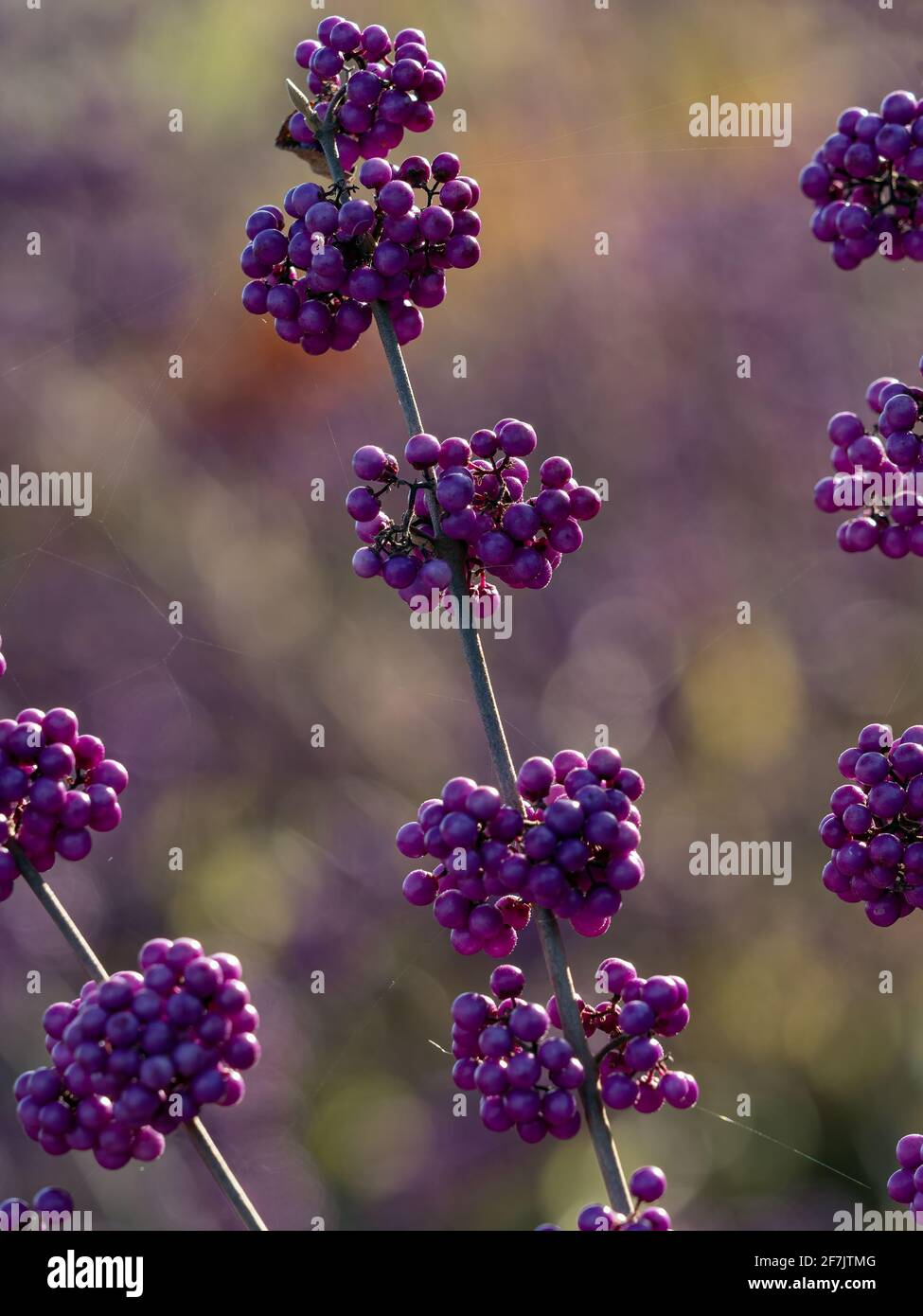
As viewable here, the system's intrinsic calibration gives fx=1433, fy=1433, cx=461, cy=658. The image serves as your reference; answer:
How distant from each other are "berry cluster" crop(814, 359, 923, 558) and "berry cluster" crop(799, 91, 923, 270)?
0.56ft

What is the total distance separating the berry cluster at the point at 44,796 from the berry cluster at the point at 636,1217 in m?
0.80

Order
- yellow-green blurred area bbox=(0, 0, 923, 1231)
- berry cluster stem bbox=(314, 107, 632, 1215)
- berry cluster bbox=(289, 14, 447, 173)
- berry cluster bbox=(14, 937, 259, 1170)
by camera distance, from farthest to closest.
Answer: yellow-green blurred area bbox=(0, 0, 923, 1231)
berry cluster bbox=(289, 14, 447, 173)
berry cluster stem bbox=(314, 107, 632, 1215)
berry cluster bbox=(14, 937, 259, 1170)

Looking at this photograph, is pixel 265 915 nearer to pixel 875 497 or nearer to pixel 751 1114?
pixel 751 1114

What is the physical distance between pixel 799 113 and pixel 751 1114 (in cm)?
439

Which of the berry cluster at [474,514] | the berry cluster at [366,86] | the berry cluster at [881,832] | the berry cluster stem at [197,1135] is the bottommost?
the berry cluster stem at [197,1135]

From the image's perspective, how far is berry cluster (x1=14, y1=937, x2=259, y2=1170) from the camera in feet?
5.64

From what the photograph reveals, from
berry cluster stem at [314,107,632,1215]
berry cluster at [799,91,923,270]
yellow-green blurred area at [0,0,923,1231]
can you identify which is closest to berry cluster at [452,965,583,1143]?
berry cluster stem at [314,107,632,1215]

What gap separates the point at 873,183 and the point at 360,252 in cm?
69

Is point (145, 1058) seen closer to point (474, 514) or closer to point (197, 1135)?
point (197, 1135)

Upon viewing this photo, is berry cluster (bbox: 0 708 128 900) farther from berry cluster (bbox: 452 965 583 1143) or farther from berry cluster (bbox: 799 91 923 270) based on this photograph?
berry cluster (bbox: 799 91 923 270)

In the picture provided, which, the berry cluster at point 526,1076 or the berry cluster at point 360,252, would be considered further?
the berry cluster at point 360,252

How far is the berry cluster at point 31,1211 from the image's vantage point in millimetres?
1795

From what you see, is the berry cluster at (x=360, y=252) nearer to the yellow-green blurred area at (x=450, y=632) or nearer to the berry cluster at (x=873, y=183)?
the berry cluster at (x=873, y=183)

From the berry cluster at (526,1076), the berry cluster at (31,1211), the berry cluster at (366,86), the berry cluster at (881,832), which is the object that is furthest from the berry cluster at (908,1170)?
the berry cluster at (366,86)
